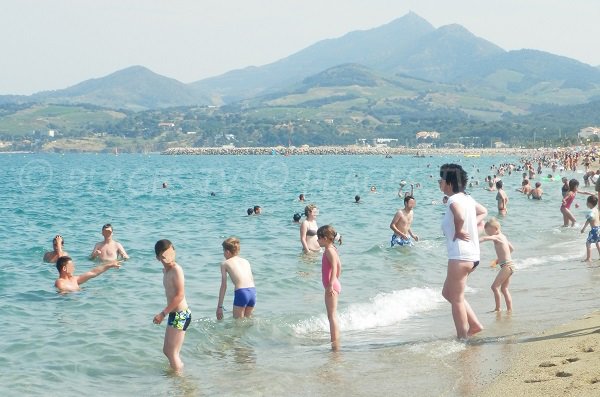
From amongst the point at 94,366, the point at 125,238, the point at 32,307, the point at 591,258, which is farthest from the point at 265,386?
the point at 125,238

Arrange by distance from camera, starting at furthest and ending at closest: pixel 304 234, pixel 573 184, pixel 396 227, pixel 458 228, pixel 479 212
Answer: pixel 573 184 < pixel 396 227 < pixel 304 234 < pixel 479 212 < pixel 458 228

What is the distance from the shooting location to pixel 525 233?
23031mm

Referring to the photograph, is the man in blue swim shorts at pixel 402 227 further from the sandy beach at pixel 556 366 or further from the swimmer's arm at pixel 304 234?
the sandy beach at pixel 556 366

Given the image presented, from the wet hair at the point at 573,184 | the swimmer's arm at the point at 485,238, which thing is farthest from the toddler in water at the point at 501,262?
the wet hair at the point at 573,184

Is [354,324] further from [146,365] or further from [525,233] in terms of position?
[525,233]

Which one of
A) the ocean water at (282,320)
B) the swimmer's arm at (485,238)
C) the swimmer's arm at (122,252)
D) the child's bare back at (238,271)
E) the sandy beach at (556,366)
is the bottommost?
the ocean water at (282,320)

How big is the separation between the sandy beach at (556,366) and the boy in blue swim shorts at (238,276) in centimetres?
387

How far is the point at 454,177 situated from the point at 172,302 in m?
3.42

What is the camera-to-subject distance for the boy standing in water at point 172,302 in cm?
816

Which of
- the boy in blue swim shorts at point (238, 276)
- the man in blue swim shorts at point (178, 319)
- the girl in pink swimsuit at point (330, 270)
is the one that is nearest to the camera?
the man in blue swim shorts at point (178, 319)

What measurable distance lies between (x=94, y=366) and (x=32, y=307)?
3803 mm

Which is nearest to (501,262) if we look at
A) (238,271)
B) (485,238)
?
(485,238)

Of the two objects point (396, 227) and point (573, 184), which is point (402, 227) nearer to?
point (396, 227)

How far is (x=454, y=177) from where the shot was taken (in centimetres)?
831
